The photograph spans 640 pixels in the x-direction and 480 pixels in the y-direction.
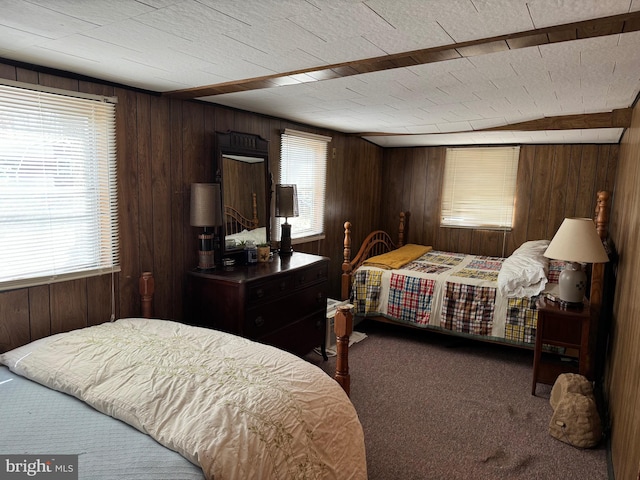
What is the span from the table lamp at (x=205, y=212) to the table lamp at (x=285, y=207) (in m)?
0.74

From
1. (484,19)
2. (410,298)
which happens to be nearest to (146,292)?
(484,19)

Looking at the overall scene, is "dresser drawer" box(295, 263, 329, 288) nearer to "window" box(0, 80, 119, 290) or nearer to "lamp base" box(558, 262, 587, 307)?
"window" box(0, 80, 119, 290)

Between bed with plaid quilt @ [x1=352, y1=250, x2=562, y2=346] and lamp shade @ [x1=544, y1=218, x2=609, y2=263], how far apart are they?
0.76 metres

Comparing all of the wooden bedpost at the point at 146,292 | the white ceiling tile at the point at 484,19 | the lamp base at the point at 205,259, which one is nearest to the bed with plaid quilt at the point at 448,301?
the lamp base at the point at 205,259

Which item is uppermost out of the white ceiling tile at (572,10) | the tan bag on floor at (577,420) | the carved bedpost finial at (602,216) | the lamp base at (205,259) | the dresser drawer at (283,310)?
the white ceiling tile at (572,10)

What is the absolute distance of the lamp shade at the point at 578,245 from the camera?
276cm

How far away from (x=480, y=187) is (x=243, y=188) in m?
3.25

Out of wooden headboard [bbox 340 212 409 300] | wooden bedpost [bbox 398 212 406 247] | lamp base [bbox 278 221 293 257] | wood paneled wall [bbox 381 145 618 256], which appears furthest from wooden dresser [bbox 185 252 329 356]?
wood paneled wall [bbox 381 145 618 256]

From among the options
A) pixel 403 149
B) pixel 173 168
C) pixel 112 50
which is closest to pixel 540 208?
pixel 403 149

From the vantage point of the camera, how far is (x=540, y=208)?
488 cm

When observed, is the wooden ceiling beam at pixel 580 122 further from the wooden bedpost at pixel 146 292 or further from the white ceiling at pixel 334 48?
the wooden bedpost at pixel 146 292

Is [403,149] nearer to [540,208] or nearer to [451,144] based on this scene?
[451,144]

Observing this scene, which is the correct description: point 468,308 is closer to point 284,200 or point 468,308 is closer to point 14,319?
point 284,200

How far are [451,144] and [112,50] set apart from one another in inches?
168
